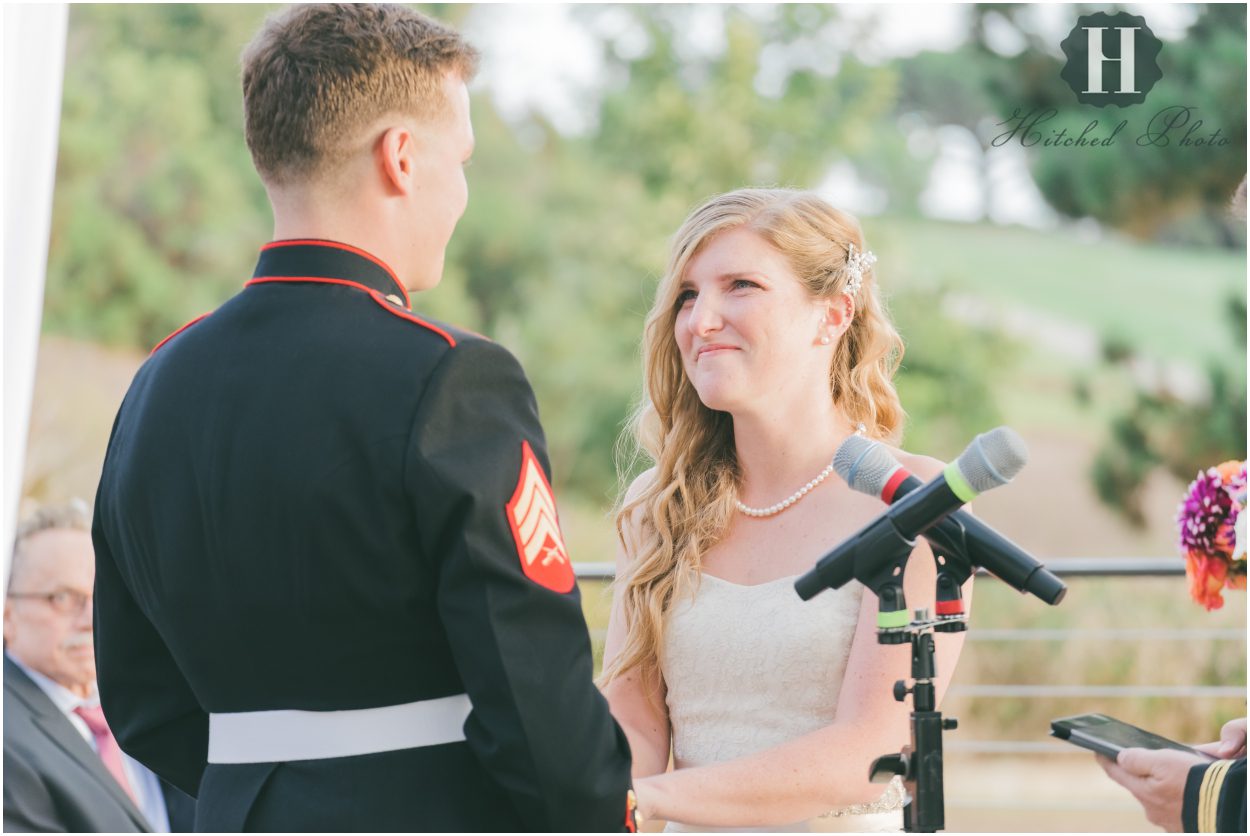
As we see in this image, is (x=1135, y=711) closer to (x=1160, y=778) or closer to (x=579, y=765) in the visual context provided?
(x=1160, y=778)

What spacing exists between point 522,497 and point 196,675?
52cm

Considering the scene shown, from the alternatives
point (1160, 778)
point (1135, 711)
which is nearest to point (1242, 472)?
point (1160, 778)

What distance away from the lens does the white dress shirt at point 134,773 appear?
13.3 feet

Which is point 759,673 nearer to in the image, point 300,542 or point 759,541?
point 759,541

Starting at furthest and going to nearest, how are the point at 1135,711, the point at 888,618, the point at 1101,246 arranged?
the point at 1101,246 → the point at 1135,711 → the point at 888,618

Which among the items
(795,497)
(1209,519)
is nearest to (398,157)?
(795,497)

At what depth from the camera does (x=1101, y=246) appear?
17469 mm

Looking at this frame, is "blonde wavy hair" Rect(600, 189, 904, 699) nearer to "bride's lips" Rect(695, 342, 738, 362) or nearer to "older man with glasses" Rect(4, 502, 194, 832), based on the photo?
"bride's lips" Rect(695, 342, 738, 362)

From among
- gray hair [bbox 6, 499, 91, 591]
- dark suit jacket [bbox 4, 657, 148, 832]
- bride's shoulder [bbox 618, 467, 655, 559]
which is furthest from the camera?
gray hair [bbox 6, 499, 91, 591]

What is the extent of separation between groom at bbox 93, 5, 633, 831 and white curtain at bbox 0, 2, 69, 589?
5.74 ft

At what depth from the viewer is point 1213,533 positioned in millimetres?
2369

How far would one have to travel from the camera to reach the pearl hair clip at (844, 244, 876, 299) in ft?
9.86

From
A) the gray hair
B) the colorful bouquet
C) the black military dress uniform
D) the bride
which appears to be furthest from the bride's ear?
the gray hair

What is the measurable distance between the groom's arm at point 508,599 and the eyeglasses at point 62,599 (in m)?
2.72
